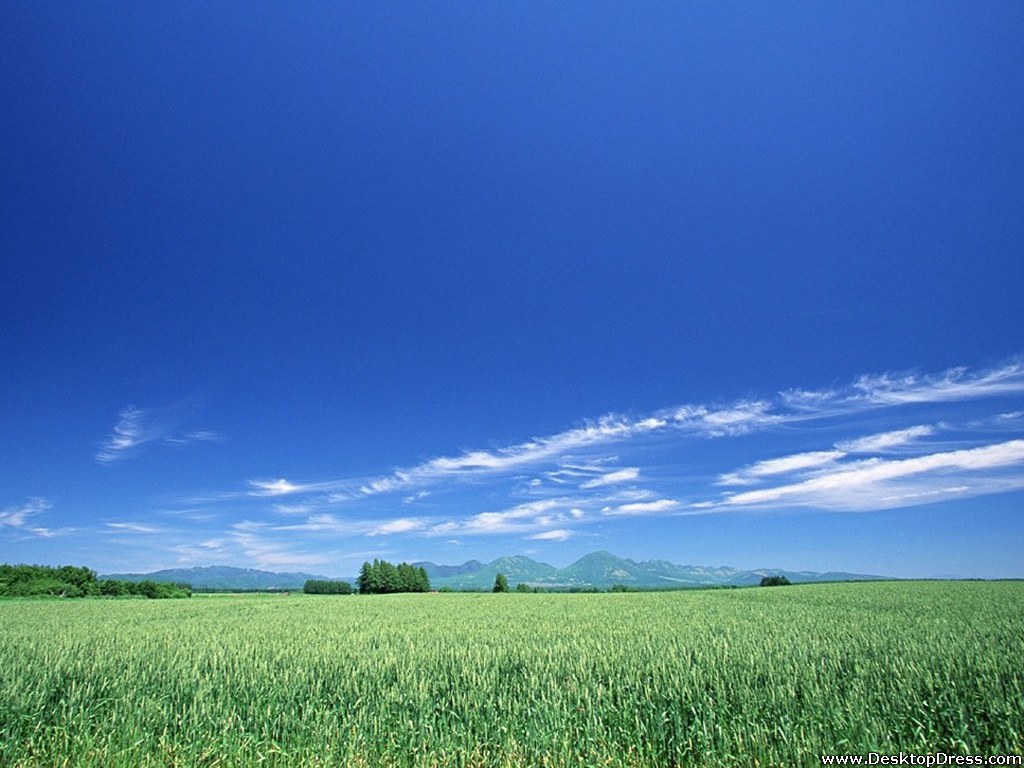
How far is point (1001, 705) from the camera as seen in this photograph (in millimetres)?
7281

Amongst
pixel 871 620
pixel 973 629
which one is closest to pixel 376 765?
pixel 973 629

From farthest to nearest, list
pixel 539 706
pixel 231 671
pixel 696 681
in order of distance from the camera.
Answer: pixel 231 671, pixel 696 681, pixel 539 706

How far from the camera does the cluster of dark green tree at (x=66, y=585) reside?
67625 millimetres

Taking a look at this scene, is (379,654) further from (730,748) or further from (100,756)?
(730,748)

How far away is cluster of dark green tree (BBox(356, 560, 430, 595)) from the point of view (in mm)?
107188

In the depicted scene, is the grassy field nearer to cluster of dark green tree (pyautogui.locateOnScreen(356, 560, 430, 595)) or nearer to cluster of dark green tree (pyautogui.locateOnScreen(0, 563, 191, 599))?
cluster of dark green tree (pyautogui.locateOnScreen(0, 563, 191, 599))

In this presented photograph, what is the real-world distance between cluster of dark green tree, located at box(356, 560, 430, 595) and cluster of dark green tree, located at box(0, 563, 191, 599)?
125 ft

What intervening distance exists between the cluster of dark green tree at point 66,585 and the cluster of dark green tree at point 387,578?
125ft

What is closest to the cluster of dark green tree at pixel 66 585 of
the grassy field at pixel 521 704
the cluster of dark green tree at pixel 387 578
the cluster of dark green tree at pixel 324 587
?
the cluster of dark green tree at pixel 387 578

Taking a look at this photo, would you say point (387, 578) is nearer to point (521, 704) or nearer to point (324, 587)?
point (324, 587)

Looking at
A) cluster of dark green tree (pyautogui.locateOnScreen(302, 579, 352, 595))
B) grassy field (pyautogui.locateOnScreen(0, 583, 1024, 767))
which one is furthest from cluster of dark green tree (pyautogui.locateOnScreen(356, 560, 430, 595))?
grassy field (pyautogui.locateOnScreen(0, 583, 1024, 767))

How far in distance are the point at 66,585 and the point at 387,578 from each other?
5466cm

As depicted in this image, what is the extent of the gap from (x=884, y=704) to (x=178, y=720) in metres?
11.5

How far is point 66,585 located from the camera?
69.4m
